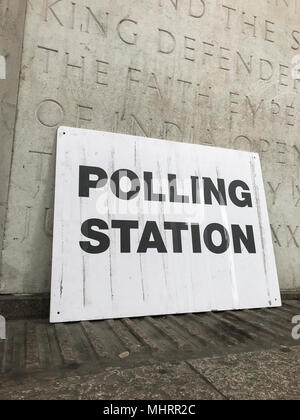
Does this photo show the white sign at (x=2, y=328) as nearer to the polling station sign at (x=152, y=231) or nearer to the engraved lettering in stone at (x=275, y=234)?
the polling station sign at (x=152, y=231)

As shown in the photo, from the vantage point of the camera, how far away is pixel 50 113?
190 centimetres

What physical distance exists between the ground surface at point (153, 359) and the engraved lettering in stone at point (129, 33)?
181cm

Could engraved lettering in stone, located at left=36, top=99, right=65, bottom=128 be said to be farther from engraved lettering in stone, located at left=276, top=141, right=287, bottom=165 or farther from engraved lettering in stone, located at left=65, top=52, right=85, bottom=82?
engraved lettering in stone, located at left=276, top=141, right=287, bottom=165

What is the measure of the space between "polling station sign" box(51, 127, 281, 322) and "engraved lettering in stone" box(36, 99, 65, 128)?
0.40 ft

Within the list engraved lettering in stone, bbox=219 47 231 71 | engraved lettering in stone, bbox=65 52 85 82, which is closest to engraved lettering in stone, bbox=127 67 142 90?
engraved lettering in stone, bbox=65 52 85 82

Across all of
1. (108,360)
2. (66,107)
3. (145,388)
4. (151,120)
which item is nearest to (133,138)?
(151,120)

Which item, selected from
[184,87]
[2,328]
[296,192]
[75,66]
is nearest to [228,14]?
[184,87]

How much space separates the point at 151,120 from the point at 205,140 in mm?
433

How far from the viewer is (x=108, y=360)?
118 cm

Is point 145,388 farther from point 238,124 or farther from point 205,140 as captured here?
point 238,124

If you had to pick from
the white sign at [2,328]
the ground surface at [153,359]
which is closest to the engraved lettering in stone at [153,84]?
the ground surface at [153,359]

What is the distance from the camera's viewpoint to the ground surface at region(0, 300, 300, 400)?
3.18 ft

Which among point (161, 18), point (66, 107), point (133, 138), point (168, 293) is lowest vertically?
point (168, 293)

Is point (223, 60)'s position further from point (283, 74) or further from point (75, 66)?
point (75, 66)
